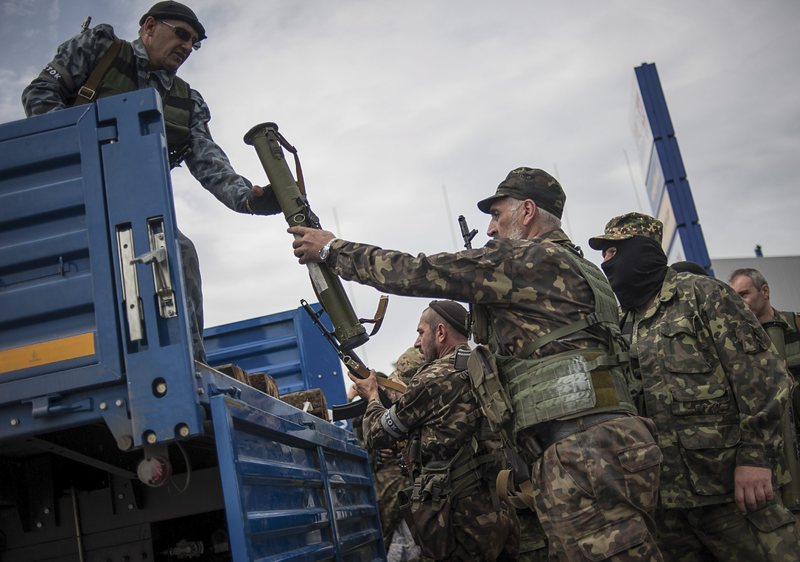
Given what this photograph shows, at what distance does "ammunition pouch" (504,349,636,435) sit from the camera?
2.78m

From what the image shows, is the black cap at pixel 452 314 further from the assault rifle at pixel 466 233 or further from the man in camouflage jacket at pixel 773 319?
the man in camouflage jacket at pixel 773 319

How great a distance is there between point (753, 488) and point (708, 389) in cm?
48

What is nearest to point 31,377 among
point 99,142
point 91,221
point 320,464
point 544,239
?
point 91,221

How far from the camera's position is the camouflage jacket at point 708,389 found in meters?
3.31

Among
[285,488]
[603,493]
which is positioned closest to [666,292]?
[603,493]

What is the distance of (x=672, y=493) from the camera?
3533 millimetres

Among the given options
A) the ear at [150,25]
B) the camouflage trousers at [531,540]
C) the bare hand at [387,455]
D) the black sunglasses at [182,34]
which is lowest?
the camouflage trousers at [531,540]

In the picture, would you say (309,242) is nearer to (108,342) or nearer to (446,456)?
(108,342)

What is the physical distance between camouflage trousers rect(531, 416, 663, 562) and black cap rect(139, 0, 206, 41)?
2.50 metres

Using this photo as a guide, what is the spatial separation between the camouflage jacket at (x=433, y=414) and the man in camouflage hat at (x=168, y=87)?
Answer: 1.41 metres

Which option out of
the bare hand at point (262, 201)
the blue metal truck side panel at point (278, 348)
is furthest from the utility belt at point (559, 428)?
the blue metal truck side panel at point (278, 348)

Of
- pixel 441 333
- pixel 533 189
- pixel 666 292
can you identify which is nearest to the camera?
pixel 533 189

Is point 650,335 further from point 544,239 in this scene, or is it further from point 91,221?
point 91,221

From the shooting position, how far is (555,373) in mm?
2826
